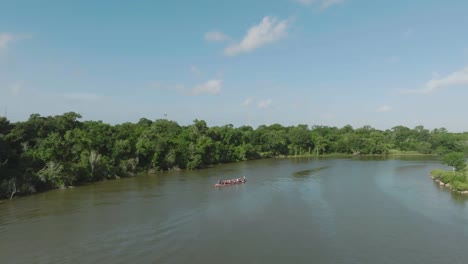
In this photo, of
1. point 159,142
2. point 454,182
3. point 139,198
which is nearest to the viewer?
point 139,198

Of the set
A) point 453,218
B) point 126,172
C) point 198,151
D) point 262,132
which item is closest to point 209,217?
point 453,218

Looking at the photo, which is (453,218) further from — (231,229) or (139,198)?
(139,198)

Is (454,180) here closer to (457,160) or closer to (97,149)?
(457,160)

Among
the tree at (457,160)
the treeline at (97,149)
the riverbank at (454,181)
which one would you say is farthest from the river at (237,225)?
the tree at (457,160)

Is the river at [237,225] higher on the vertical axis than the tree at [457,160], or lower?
lower

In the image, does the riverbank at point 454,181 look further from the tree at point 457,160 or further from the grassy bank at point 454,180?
the tree at point 457,160

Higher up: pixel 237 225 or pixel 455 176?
pixel 455 176

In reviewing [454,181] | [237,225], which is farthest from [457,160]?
[237,225]

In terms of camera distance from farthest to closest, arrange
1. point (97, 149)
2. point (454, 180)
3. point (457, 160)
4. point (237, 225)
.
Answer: point (97, 149) → point (457, 160) → point (454, 180) → point (237, 225)

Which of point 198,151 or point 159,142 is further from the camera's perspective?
point 198,151
